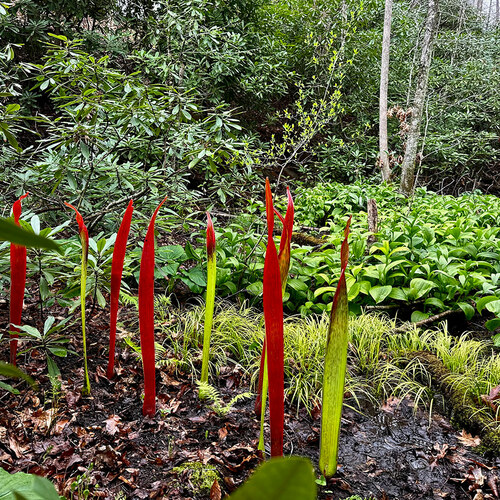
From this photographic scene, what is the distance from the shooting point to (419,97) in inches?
279

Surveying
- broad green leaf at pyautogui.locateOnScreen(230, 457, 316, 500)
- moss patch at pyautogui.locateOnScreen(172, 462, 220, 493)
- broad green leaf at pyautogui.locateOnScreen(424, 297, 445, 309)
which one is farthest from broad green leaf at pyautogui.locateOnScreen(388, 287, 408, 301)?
broad green leaf at pyautogui.locateOnScreen(230, 457, 316, 500)

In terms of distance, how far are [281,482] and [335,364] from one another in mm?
1106

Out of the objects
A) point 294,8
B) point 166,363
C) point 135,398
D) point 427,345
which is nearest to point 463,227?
point 427,345

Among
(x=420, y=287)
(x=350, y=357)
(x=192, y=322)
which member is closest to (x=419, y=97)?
(x=420, y=287)

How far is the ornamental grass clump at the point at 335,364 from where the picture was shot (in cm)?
115

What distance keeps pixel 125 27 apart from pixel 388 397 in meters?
6.16

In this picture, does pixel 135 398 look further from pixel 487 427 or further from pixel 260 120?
pixel 260 120

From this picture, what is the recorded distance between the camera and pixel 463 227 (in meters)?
4.32

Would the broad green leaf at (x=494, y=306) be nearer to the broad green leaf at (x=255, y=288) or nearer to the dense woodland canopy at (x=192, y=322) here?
the dense woodland canopy at (x=192, y=322)

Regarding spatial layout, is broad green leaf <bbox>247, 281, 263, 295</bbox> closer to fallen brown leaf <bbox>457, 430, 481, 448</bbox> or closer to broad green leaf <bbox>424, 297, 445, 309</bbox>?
broad green leaf <bbox>424, 297, 445, 309</bbox>

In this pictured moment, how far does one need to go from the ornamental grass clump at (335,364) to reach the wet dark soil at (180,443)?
0.25 metres

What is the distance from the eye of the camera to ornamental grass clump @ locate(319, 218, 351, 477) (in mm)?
1154

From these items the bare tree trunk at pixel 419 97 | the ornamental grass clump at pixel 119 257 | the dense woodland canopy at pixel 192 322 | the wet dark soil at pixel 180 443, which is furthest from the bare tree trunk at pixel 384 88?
the ornamental grass clump at pixel 119 257

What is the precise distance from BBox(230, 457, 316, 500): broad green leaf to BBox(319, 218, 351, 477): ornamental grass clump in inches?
38.4
